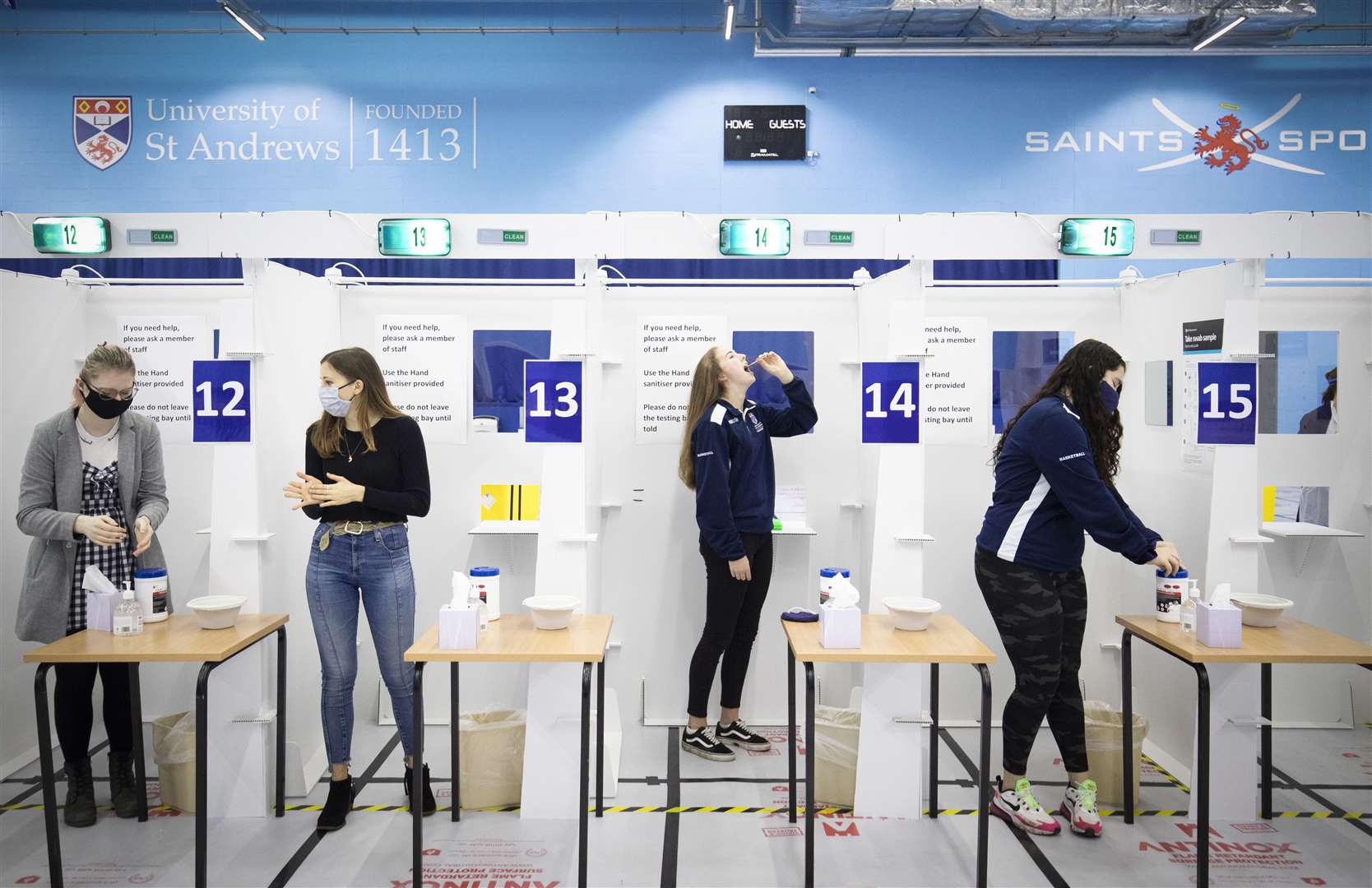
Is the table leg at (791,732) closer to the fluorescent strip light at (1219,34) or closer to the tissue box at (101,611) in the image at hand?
the tissue box at (101,611)

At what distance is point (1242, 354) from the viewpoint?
313 centimetres

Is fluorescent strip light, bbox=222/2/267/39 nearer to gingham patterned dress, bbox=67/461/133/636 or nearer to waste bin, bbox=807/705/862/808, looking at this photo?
gingham patterned dress, bbox=67/461/133/636

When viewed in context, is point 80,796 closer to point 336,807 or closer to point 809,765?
point 336,807

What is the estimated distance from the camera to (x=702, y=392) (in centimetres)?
352

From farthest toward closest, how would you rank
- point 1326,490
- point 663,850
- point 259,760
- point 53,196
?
1. point 53,196
2. point 1326,490
3. point 259,760
4. point 663,850

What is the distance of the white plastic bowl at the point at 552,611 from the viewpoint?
9.18 feet

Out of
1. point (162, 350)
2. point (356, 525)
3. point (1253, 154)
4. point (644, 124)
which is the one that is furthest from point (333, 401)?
point (1253, 154)

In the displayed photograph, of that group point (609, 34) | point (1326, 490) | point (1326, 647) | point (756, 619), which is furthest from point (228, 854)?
point (609, 34)

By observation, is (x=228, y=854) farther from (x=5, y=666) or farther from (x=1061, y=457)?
(x=1061, y=457)

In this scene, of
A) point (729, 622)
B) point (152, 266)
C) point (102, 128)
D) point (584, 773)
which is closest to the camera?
point (584, 773)

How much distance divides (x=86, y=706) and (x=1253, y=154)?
7427 millimetres

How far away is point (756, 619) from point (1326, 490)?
112 inches

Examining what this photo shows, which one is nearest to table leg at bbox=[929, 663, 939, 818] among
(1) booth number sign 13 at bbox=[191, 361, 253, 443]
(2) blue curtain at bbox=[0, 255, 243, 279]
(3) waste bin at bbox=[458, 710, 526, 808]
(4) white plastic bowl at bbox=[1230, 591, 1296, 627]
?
(4) white plastic bowl at bbox=[1230, 591, 1296, 627]

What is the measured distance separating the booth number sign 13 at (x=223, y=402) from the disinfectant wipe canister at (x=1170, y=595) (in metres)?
3.42
